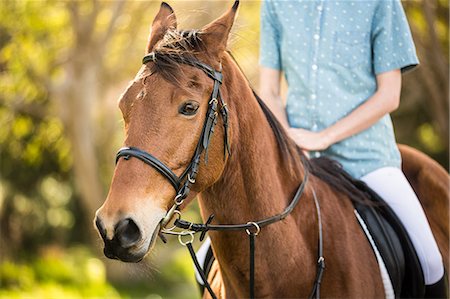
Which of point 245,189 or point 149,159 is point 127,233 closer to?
point 149,159

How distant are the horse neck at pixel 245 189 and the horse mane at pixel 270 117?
7 centimetres

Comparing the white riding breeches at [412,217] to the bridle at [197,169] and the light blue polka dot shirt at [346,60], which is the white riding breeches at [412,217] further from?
the bridle at [197,169]

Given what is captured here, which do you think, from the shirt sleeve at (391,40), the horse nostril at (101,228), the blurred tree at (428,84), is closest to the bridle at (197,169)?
the horse nostril at (101,228)

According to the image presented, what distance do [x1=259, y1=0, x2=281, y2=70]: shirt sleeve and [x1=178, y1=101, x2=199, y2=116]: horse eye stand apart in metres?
1.33

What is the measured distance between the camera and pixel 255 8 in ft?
39.1

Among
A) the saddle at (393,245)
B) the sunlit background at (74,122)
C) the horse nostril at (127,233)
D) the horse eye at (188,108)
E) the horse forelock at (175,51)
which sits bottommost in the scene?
the sunlit background at (74,122)

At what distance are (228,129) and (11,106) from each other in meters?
8.97

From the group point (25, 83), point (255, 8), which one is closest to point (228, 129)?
point (25, 83)

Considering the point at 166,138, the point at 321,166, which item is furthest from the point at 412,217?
the point at 166,138

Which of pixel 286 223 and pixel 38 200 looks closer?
pixel 286 223

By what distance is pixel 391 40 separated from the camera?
138 inches

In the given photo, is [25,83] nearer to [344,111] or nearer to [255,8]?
[255,8]

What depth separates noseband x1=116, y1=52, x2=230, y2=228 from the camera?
2459 millimetres

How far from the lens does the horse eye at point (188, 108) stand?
254 cm
